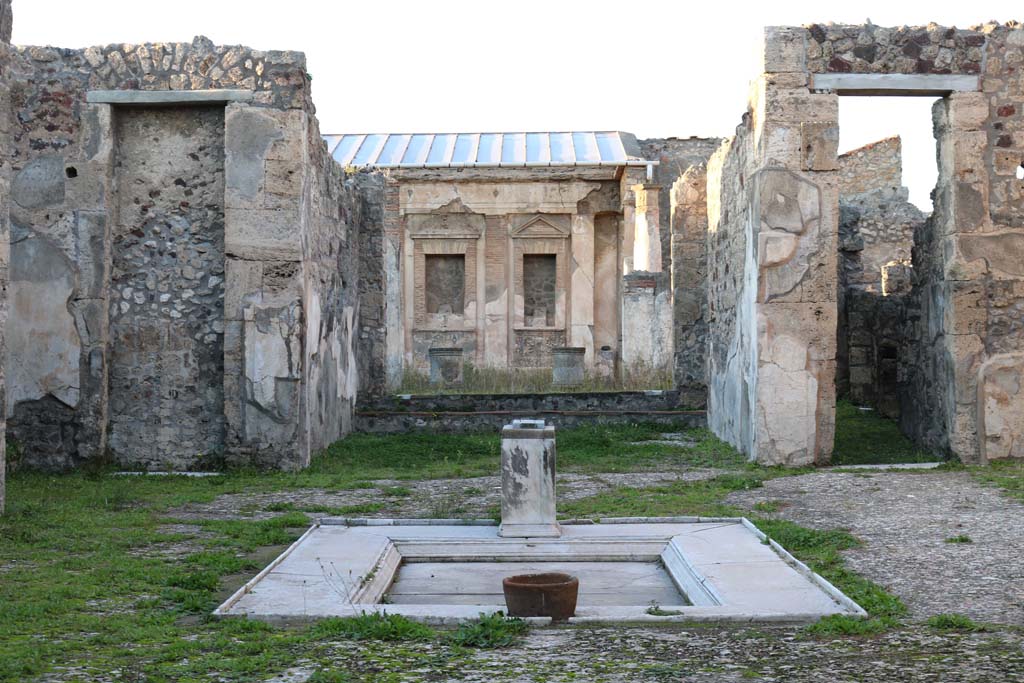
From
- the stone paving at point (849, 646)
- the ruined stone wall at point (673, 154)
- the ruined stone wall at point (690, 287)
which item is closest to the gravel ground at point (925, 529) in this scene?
the stone paving at point (849, 646)

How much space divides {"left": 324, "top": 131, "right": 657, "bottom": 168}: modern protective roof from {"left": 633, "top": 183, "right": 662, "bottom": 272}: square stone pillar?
114 cm

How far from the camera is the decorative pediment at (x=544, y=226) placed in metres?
23.8

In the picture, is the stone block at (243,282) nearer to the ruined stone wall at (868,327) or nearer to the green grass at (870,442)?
the green grass at (870,442)

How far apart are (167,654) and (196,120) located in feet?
22.5

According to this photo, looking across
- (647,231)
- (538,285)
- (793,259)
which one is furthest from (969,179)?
(538,285)

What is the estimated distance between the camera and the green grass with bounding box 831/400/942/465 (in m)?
10.4

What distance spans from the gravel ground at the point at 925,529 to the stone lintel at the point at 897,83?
3.33 meters

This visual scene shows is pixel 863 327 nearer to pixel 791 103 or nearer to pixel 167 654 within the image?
pixel 791 103

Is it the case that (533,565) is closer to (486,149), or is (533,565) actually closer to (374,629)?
(374,629)

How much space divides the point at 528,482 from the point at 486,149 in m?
19.0

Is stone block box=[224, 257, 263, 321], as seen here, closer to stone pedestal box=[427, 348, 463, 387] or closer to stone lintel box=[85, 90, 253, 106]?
stone lintel box=[85, 90, 253, 106]

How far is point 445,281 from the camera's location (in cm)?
2466

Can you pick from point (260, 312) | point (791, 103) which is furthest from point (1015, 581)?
point (260, 312)

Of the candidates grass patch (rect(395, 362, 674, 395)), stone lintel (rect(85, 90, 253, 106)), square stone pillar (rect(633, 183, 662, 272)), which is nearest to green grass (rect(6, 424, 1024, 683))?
stone lintel (rect(85, 90, 253, 106))
